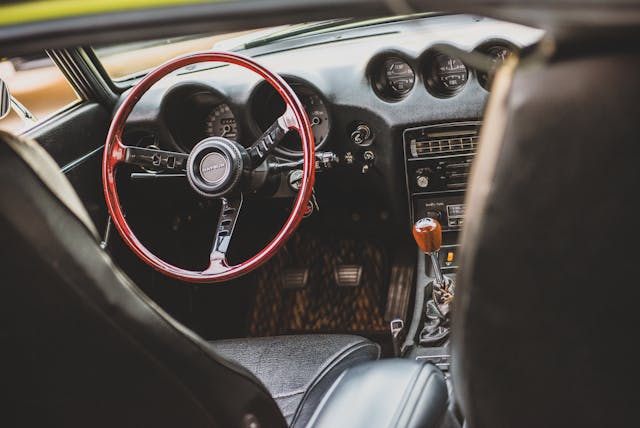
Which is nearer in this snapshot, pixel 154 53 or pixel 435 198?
pixel 435 198

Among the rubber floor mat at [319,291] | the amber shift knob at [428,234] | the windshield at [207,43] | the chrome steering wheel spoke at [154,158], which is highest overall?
the windshield at [207,43]

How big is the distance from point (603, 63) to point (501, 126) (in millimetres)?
92

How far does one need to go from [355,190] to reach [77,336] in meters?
1.69

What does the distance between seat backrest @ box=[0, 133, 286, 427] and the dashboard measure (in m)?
1.28

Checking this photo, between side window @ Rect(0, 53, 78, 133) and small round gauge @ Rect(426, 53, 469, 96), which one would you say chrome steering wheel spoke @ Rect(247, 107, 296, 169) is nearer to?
small round gauge @ Rect(426, 53, 469, 96)

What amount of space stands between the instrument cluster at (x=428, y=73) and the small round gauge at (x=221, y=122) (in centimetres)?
49

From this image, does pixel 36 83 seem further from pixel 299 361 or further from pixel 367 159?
pixel 299 361

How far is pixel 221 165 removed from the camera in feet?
6.17

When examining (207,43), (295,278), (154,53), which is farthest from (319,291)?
(154,53)

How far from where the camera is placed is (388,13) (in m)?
0.65

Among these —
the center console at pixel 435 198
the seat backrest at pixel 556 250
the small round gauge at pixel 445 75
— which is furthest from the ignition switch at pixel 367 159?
the seat backrest at pixel 556 250

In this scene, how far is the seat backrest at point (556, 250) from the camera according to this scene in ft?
1.83

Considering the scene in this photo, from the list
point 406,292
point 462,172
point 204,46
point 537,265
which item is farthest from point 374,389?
point 204,46

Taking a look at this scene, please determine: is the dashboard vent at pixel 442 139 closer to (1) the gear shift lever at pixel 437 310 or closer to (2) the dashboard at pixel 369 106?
(2) the dashboard at pixel 369 106
